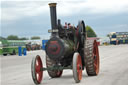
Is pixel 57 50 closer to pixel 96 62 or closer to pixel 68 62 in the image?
pixel 68 62

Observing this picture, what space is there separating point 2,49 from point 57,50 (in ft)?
91.9

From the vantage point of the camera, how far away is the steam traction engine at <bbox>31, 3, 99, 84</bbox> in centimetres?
870

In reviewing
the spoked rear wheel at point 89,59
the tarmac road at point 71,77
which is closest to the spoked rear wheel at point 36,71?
the tarmac road at point 71,77

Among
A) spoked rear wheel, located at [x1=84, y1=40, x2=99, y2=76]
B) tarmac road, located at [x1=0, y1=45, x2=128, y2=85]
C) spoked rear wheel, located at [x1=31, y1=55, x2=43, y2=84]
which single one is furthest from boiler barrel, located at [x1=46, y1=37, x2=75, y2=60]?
spoked rear wheel, located at [x1=84, y1=40, x2=99, y2=76]

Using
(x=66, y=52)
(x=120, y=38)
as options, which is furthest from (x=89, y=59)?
(x=120, y=38)

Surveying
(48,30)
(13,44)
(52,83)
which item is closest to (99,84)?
(52,83)

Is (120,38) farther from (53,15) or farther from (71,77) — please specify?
(53,15)

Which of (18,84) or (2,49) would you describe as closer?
(18,84)

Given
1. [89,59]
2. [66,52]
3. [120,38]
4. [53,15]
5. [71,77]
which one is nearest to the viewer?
[53,15]

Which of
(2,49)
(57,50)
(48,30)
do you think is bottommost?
(2,49)

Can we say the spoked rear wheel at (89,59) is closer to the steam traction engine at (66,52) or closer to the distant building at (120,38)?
the steam traction engine at (66,52)

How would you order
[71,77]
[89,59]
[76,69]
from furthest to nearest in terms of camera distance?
[71,77] → [89,59] → [76,69]

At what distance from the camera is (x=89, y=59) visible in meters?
9.88

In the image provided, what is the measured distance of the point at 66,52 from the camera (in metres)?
9.00
